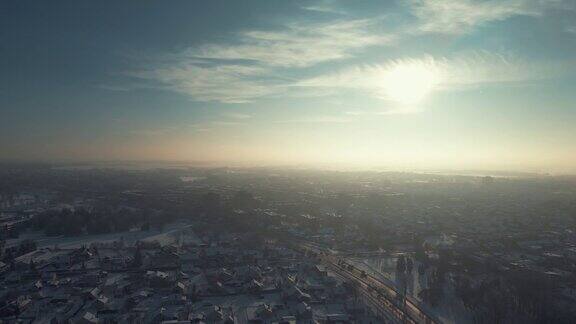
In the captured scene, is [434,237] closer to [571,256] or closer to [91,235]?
[571,256]

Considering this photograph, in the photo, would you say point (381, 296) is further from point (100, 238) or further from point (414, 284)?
point (100, 238)

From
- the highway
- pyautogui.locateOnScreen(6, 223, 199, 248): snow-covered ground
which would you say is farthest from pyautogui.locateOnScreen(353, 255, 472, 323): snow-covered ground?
pyautogui.locateOnScreen(6, 223, 199, 248): snow-covered ground

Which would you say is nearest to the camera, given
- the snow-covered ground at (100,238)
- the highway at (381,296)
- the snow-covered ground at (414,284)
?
the highway at (381,296)

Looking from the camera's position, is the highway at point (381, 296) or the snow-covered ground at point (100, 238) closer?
the highway at point (381, 296)

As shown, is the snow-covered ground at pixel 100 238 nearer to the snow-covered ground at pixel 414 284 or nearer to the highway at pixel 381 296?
the highway at pixel 381 296

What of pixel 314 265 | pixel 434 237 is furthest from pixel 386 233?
pixel 314 265

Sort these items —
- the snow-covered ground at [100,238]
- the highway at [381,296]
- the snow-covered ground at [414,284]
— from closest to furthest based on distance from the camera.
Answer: the highway at [381,296], the snow-covered ground at [414,284], the snow-covered ground at [100,238]

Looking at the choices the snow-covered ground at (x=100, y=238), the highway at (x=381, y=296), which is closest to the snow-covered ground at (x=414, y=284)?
the highway at (x=381, y=296)

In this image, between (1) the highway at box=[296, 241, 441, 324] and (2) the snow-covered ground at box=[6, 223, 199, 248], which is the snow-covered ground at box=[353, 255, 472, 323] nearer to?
(1) the highway at box=[296, 241, 441, 324]
